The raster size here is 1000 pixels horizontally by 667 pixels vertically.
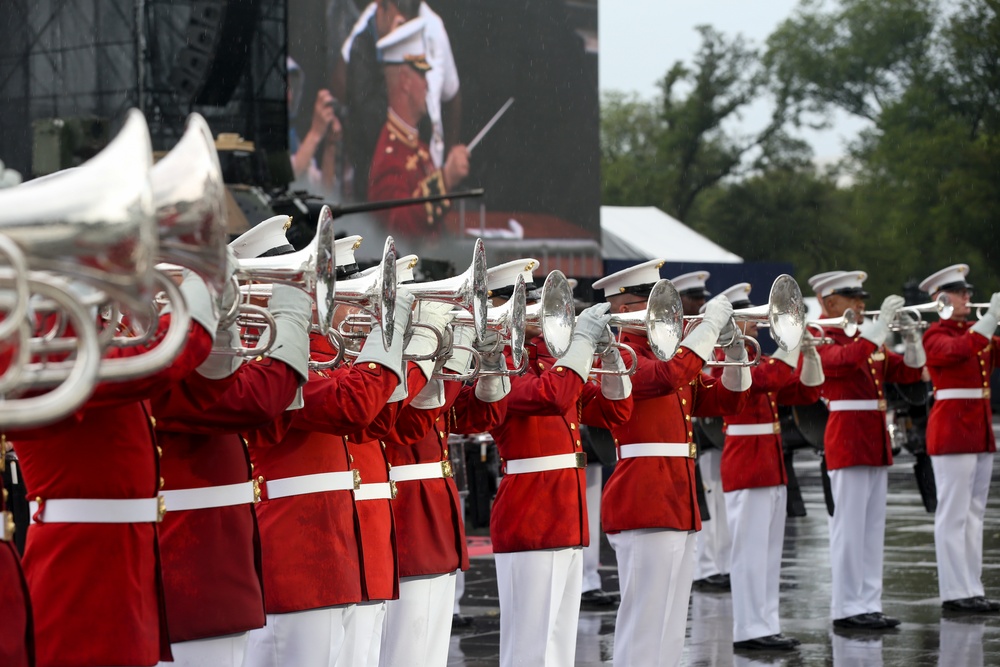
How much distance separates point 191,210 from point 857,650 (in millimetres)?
6135

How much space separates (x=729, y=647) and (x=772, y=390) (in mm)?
1460

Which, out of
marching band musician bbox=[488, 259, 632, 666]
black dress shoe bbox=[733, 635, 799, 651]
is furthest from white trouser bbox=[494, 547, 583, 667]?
black dress shoe bbox=[733, 635, 799, 651]

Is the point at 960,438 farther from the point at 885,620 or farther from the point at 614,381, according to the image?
the point at 614,381

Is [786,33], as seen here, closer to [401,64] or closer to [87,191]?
[401,64]

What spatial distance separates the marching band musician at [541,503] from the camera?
6359mm

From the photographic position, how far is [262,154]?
19703mm

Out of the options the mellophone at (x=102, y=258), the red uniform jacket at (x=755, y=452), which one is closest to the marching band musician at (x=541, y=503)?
the red uniform jacket at (x=755, y=452)

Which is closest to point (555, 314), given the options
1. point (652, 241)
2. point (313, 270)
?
point (313, 270)

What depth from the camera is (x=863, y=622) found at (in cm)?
893

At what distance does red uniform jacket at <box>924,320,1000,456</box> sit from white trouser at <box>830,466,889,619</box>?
2.54 ft

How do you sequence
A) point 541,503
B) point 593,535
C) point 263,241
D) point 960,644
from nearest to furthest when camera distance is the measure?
point 263,241, point 541,503, point 960,644, point 593,535

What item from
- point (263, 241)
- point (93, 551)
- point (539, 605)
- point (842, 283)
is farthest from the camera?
point (842, 283)

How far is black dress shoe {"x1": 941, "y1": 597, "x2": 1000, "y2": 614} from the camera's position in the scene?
9445mm

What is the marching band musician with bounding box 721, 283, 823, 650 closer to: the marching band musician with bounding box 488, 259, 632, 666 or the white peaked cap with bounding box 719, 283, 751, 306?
the white peaked cap with bounding box 719, 283, 751, 306
